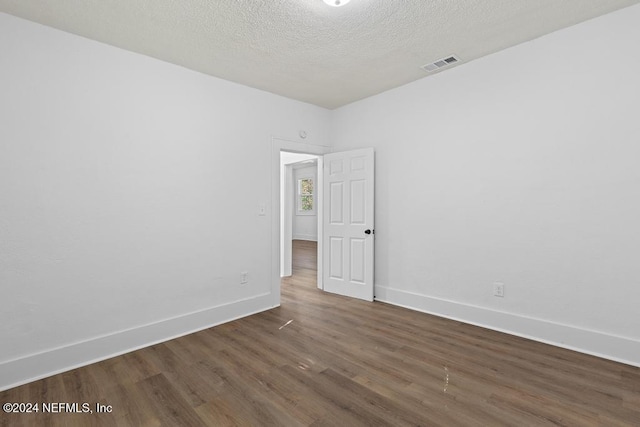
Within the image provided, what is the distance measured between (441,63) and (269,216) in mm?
2603

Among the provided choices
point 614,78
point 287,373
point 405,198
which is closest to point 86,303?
point 287,373

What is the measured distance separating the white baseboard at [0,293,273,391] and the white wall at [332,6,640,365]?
2086 millimetres

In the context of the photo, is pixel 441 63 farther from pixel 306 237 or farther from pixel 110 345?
pixel 306 237

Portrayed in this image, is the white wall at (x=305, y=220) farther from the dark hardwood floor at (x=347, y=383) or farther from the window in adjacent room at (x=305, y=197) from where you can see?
the dark hardwood floor at (x=347, y=383)

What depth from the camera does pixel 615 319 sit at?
2564mm

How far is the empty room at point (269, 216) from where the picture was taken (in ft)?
7.30

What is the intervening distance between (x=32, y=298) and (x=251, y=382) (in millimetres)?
1825

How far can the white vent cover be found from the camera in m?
3.23

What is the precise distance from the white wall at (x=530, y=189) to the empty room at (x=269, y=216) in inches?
0.7

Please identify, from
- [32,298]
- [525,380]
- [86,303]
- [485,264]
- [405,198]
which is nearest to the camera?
[525,380]

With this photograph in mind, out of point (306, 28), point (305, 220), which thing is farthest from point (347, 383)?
point (305, 220)

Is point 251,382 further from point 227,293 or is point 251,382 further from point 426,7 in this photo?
point 426,7

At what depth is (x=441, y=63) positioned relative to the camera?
3330 millimetres

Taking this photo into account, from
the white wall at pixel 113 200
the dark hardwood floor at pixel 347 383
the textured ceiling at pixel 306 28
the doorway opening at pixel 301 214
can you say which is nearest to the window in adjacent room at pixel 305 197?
the doorway opening at pixel 301 214
